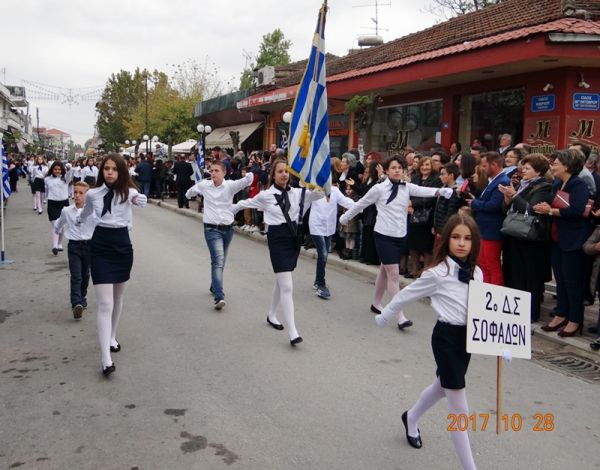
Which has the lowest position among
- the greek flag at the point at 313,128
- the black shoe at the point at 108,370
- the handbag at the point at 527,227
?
the black shoe at the point at 108,370

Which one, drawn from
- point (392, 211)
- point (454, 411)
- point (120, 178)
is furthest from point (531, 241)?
point (120, 178)

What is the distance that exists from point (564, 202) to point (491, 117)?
8.39 meters

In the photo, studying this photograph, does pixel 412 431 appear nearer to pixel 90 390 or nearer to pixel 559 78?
pixel 90 390

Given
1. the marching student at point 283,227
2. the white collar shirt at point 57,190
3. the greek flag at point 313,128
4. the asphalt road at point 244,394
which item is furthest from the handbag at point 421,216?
the white collar shirt at point 57,190

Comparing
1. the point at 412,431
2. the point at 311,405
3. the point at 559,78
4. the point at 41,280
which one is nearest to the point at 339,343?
the point at 311,405

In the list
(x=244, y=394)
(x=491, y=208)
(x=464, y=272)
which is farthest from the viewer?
(x=491, y=208)

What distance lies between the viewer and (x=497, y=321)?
3.41 meters

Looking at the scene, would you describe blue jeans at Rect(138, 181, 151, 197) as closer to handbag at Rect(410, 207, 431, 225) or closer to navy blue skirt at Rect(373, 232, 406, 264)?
handbag at Rect(410, 207, 431, 225)

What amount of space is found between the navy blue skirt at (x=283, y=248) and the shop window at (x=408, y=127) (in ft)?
35.0

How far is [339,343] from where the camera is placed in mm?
6152

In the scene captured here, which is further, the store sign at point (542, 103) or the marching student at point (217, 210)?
the store sign at point (542, 103)

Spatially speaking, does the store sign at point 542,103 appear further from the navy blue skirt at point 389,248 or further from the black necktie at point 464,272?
the black necktie at point 464,272

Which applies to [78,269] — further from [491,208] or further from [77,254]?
[491,208]

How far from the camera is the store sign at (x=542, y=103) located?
40.2ft
